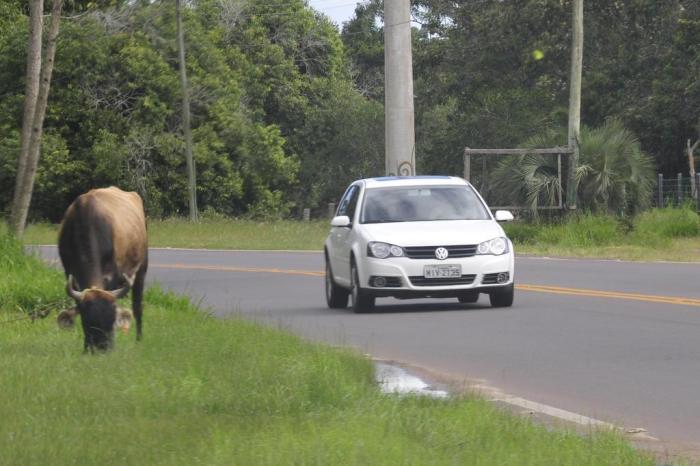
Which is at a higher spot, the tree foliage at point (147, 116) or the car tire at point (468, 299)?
the tree foliage at point (147, 116)

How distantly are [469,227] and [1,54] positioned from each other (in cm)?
4378

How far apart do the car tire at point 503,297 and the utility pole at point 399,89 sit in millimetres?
18057

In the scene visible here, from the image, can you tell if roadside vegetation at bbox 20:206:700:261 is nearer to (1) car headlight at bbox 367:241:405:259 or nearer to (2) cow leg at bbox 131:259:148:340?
(1) car headlight at bbox 367:241:405:259

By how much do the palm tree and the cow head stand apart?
83.7 feet

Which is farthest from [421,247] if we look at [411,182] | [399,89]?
[399,89]

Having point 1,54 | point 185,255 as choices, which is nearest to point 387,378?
point 185,255

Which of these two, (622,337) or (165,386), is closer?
(165,386)

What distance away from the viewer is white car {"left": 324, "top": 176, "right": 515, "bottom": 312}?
19078mm

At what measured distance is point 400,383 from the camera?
1227cm

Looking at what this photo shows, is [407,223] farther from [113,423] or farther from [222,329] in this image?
[113,423]

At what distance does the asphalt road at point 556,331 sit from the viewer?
450 inches

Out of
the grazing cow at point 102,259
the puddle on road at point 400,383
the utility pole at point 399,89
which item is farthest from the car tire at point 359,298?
the utility pole at point 399,89

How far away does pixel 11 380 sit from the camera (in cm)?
1123

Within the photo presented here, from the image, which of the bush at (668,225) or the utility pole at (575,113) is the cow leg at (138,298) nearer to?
the bush at (668,225)
